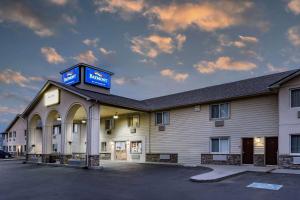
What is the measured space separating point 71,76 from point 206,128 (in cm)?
1261

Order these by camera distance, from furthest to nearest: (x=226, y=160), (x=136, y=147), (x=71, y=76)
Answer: (x=136, y=147) → (x=71, y=76) → (x=226, y=160)

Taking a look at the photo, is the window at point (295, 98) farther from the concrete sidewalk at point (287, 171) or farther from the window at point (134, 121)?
the window at point (134, 121)

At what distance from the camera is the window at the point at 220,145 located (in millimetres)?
21719

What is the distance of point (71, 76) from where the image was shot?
2727cm

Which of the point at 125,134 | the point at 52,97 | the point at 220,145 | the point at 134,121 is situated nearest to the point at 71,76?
the point at 52,97

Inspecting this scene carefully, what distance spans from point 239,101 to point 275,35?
17.6 feet

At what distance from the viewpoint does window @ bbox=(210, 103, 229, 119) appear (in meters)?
22.0

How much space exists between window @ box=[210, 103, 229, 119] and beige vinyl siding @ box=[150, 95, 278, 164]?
380mm

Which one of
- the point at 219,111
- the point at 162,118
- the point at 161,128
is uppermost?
the point at 219,111

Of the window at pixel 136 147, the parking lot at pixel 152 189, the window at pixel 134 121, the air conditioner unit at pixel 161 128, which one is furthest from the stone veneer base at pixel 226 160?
the window at pixel 134 121

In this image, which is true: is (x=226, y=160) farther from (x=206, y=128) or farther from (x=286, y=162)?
(x=286, y=162)

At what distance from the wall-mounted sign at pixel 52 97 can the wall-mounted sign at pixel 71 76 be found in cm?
200

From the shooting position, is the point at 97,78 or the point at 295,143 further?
the point at 97,78

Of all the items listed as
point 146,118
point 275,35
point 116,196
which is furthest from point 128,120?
point 116,196
